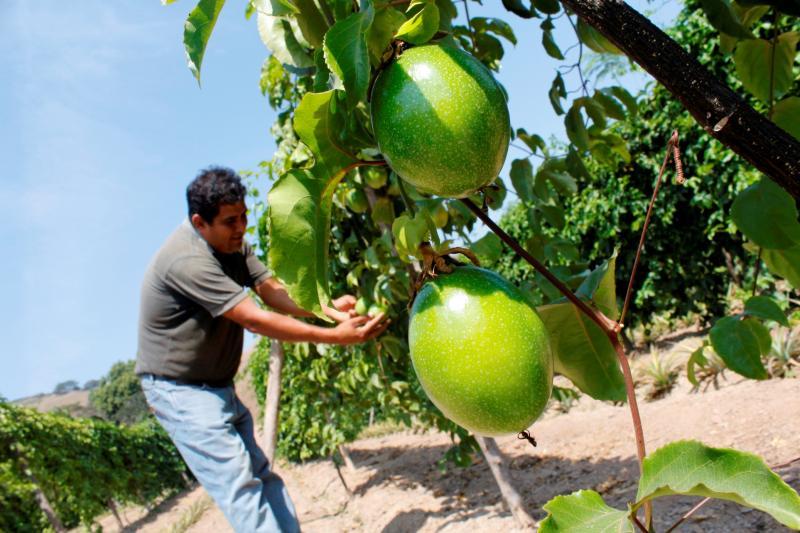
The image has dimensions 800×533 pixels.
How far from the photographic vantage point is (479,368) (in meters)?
0.75

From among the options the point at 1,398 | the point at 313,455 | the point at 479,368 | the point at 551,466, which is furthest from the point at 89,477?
the point at 479,368

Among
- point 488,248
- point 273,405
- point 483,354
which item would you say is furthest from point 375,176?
point 273,405

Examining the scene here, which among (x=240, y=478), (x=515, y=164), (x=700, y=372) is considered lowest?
(x=700, y=372)

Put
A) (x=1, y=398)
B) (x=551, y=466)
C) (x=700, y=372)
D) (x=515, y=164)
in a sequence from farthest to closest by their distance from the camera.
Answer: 1. (x=1, y=398)
2. (x=700, y=372)
3. (x=551, y=466)
4. (x=515, y=164)

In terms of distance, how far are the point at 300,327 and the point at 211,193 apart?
89cm

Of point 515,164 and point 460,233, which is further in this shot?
point 460,233

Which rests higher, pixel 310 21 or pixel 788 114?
pixel 310 21

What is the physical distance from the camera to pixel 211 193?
3033 millimetres

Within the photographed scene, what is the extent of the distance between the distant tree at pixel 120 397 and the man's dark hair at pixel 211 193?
5037 cm

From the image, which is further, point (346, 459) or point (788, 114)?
point (346, 459)

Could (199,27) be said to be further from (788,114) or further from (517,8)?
(788,114)

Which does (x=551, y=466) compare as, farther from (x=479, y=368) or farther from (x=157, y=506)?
(x=157, y=506)

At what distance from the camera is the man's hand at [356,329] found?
2.56 meters

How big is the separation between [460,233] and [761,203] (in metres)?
1.14
